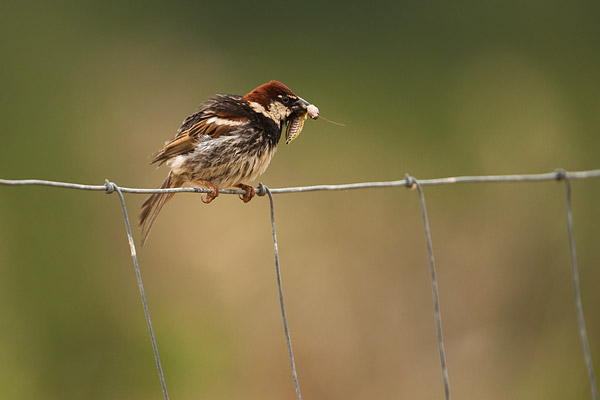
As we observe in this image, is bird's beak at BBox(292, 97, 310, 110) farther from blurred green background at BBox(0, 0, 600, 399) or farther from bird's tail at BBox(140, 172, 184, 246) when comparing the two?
blurred green background at BBox(0, 0, 600, 399)

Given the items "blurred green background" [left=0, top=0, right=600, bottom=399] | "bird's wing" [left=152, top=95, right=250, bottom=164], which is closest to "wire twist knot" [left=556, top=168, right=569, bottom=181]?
"bird's wing" [left=152, top=95, right=250, bottom=164]

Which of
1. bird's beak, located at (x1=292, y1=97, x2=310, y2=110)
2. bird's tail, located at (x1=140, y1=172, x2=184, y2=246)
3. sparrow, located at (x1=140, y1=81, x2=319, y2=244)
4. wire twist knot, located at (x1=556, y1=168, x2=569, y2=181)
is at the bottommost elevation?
wire twist knot, located at (x1=556, y1=168, x2=569, y2=181)

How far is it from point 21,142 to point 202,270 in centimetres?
252

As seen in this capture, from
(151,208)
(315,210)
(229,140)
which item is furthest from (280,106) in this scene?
(315,210)

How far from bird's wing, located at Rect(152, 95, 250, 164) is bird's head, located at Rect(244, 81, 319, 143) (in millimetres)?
83

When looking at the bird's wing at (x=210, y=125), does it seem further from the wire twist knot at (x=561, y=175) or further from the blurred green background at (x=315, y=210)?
the blurred green background at (x=315, y=210)

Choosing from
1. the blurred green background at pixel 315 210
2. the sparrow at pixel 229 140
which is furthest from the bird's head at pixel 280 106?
the blurred green background at pixel 315 210

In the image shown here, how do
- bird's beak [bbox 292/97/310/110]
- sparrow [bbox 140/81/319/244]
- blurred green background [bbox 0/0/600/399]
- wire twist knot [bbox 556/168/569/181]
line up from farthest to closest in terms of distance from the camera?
blurred green background [bbox 0/0/600/399]
bird's beak [bbox 292/97/310/110]
sparrow [bbox 140/81/319/244]
wire twist knot [bbox 556/168/569/181]

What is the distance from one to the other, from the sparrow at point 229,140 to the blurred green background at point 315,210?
397 cm

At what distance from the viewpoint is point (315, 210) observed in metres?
8.34

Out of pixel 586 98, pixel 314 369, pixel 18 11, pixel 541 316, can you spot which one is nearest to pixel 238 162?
pixel 314 369

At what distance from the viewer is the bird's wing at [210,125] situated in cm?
362

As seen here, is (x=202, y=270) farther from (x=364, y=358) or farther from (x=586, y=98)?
(x=586, y=98)

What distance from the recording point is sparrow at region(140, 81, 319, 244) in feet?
11.6
